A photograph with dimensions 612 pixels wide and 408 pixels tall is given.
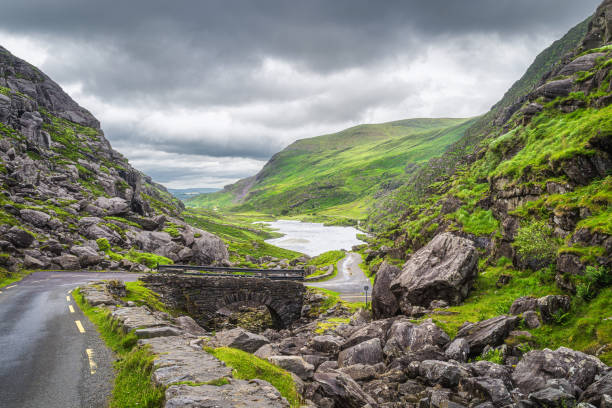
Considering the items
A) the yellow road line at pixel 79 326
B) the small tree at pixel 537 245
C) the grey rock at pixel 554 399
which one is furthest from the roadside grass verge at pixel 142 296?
the small tree at pixel 537 245

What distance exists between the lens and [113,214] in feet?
205

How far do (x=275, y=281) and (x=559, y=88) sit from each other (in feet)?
120

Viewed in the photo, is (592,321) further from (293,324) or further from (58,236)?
(58,236)

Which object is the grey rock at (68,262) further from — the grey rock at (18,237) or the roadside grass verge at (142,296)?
the roadside grass verge at (142,296)

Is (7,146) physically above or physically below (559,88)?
above

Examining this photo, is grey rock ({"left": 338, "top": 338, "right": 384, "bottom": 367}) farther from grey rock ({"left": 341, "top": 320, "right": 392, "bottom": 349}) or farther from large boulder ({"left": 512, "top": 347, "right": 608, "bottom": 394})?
large boulder ({"left": 512, "top": 347, "right": 608, "bottom": 394})

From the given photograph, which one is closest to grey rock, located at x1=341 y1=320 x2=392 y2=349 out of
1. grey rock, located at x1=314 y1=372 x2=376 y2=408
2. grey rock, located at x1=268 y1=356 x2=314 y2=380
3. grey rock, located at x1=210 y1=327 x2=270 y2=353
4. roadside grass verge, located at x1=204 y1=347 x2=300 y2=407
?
grey rock, located at x1=210 y1=327 x2=270 y2=353

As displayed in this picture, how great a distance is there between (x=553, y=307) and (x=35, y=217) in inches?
2306

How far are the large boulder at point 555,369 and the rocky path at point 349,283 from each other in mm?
27610

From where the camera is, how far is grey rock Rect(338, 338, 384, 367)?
1667cm

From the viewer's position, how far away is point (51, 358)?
1173 centimetres

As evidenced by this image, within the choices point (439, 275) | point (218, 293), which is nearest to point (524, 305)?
point (439, 275)

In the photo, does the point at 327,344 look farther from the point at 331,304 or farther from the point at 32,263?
the point at 32,263

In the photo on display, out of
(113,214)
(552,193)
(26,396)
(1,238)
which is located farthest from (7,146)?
(552,193)
